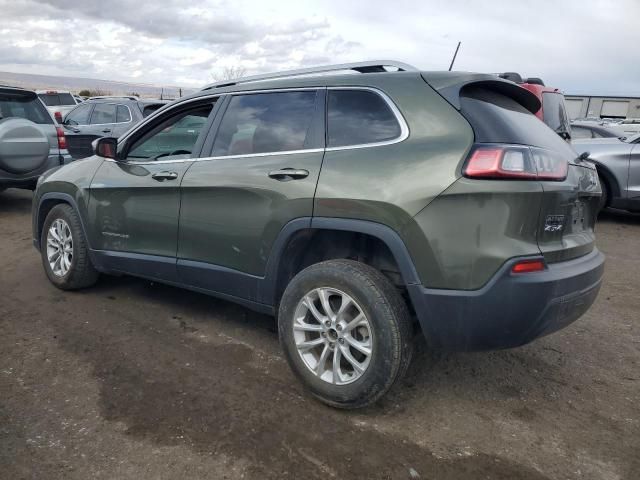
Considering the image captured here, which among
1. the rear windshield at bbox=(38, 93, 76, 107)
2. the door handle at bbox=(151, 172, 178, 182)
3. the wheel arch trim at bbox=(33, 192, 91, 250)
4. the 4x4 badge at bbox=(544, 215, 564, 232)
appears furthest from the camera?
the rear windshield at bbox=(38, 93, 76, 107)

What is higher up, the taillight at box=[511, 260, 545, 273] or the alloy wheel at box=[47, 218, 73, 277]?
the taillight at box=[511, 260, 545, 273]

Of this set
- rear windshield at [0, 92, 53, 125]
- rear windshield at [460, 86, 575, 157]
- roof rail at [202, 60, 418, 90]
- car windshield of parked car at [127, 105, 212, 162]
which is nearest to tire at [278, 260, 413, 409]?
rear windshield at [460, 86, 575, 157]

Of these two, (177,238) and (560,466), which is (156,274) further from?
(560,466)

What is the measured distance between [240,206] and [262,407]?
1.18 meters

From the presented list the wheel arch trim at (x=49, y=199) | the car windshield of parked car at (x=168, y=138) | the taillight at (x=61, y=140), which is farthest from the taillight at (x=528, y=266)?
the taillight at (x=61, y=140)

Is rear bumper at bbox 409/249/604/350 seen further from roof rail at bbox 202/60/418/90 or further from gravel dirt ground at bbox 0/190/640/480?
roof rail at bbox 202/60/418/90

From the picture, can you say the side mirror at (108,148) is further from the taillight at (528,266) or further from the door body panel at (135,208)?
the taillight at (528,266)

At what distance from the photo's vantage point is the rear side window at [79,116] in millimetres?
12594

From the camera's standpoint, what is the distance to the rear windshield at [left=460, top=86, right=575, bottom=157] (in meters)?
2.69

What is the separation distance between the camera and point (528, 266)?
8.34 feet

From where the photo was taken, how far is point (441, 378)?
3.38 m

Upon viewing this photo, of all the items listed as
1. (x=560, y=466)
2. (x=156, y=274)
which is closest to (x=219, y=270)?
(x=156, y=274)

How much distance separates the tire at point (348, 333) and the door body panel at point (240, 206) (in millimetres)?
375

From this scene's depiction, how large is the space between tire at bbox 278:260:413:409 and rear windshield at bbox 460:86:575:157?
880 millimetres
